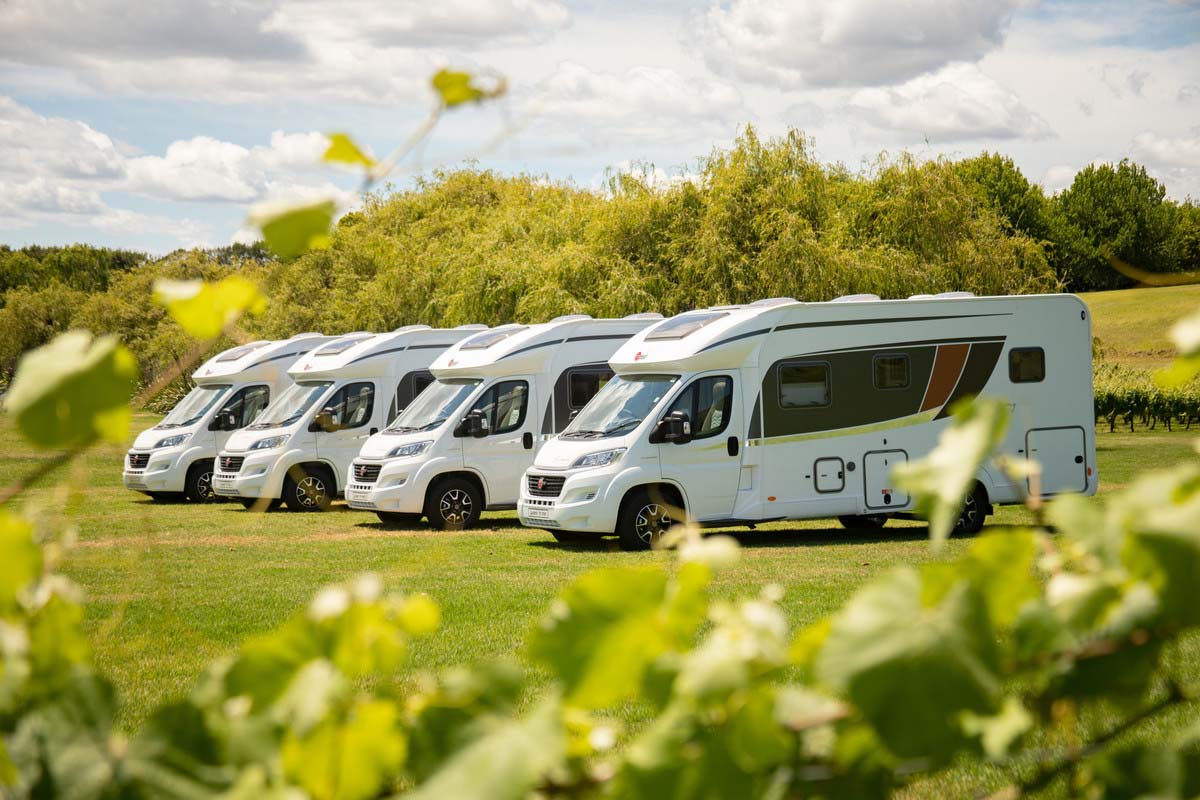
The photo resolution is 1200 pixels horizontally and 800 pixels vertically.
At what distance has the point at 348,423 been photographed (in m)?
19.6

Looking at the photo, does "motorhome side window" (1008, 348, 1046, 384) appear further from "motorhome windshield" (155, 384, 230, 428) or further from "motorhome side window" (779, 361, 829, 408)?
"motorhome windshield" (155, 384, 230, 428)

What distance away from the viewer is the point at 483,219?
38688 millimetres

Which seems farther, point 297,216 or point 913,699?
point 297,216

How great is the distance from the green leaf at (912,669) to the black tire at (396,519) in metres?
17.0

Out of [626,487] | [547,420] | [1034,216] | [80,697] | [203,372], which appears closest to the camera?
[80,697]

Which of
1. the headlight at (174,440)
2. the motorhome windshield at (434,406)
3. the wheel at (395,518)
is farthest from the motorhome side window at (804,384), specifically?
the headlight at (174,440)

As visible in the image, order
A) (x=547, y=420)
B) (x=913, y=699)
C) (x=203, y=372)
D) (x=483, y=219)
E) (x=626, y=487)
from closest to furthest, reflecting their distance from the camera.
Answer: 1. (x=913, y=699)
2. (x=626, y=487)
3. (x=547, y=420)
4. (x=203, y=372)
5. (x=483, y=219)

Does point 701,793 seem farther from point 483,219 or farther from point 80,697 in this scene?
point 483,219

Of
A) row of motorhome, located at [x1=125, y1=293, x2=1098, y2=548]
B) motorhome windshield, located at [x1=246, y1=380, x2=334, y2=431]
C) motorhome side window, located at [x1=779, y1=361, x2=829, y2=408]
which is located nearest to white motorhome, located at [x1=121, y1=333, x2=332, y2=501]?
motorhome windshield, located at [x1=246, y1=380, x2=334, y2=431]

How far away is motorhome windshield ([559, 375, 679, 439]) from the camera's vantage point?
1453cm

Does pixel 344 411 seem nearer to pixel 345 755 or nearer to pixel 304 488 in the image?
pixel 304 488

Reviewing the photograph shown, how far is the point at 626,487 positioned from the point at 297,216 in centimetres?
1314

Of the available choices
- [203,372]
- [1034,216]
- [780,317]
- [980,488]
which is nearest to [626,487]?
[780,317]

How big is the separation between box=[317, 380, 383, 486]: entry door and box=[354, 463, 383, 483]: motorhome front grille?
222 centimetres
